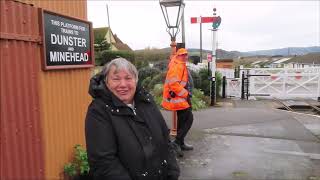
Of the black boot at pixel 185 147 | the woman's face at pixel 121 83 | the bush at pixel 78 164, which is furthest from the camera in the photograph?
the black boot at pixel 185 147

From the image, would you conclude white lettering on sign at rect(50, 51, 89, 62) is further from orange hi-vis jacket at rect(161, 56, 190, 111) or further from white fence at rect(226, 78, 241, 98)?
white fence at rect(226, 78, 241, 98)

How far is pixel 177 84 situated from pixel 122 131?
3969 mm

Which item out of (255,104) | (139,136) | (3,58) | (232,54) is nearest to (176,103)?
(3,58)

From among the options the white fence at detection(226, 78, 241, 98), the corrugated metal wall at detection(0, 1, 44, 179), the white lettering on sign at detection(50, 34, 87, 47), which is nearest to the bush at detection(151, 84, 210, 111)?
the white fence at detection(226, 78, 241, 98)

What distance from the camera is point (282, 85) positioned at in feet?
57.6

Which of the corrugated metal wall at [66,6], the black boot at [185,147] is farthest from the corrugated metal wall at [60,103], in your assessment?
the black boot at [185,147]

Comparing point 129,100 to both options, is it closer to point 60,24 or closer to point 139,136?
point 139,136

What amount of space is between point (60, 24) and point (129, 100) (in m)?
2.31

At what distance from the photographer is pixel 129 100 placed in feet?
9.66

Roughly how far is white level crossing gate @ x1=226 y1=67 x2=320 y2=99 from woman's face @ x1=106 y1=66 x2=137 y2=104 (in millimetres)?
14873

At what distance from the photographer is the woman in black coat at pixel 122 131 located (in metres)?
2.67

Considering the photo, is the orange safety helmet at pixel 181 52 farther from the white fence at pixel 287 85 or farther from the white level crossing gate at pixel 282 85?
the white fence at pixel 287 85

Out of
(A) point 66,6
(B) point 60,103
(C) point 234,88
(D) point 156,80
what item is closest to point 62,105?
(B) point 60,103

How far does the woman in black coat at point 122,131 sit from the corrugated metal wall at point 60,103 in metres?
1.56
